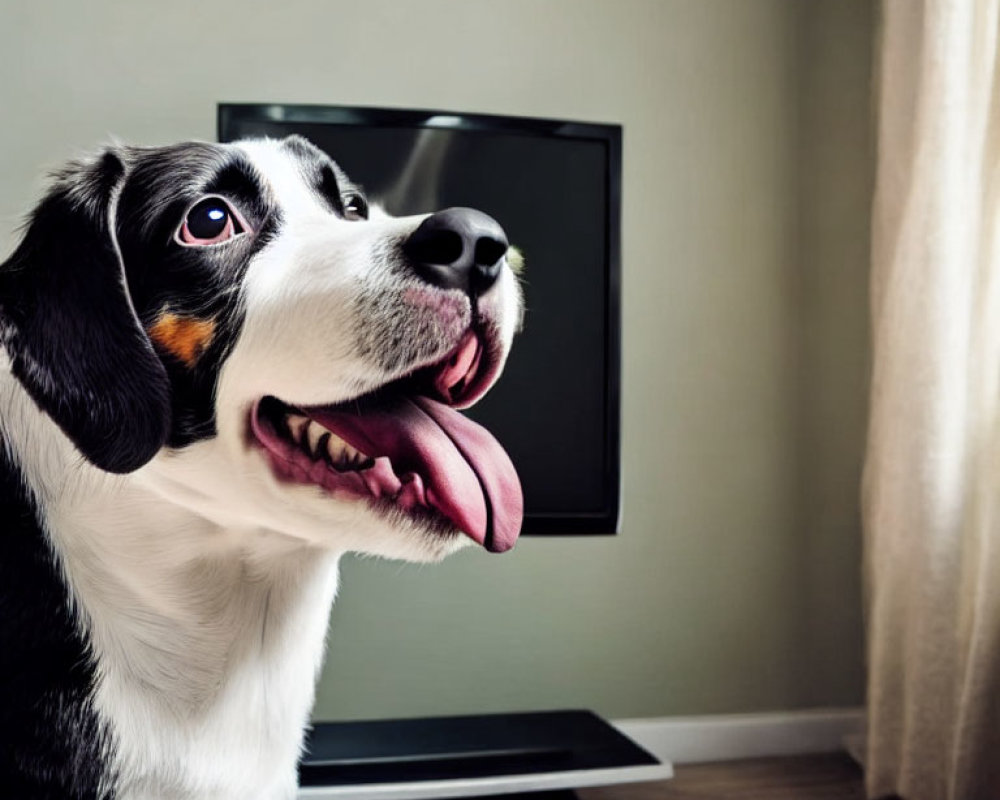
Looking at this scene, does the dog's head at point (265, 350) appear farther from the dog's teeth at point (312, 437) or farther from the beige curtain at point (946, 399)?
the beige curtain at point (946, 399)

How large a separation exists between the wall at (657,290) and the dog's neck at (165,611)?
1.07 m

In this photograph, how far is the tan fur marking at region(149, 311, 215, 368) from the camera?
2.43 feet

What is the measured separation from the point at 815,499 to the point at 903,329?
0.58m

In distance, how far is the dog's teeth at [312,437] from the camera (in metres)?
0.72

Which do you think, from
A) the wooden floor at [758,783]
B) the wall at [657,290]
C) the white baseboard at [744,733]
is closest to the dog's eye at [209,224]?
the wall at [657,290]

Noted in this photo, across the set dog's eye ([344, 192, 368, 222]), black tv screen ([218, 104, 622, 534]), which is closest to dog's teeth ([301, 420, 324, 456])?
dog's eye ([344, 192, 368, 222])

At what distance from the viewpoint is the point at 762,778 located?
1.91m

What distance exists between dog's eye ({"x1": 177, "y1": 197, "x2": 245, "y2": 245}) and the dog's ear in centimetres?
5

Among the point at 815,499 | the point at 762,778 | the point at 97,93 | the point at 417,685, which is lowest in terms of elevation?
the point at 762,778

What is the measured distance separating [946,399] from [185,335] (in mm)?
1214

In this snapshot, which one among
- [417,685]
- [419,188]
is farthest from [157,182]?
[417,685]

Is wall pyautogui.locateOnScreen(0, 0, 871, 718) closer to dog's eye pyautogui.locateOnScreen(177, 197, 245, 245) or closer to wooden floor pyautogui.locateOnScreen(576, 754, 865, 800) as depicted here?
wooden floor pyautogui.locateOnScreen(576, 754, 865, 800)

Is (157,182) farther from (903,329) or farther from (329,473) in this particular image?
(903,329)

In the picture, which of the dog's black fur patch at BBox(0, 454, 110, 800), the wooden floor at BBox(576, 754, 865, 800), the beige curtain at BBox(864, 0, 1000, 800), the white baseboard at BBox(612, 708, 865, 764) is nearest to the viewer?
the dog's black fur patch at BBox(0, 454, 110, 800)
